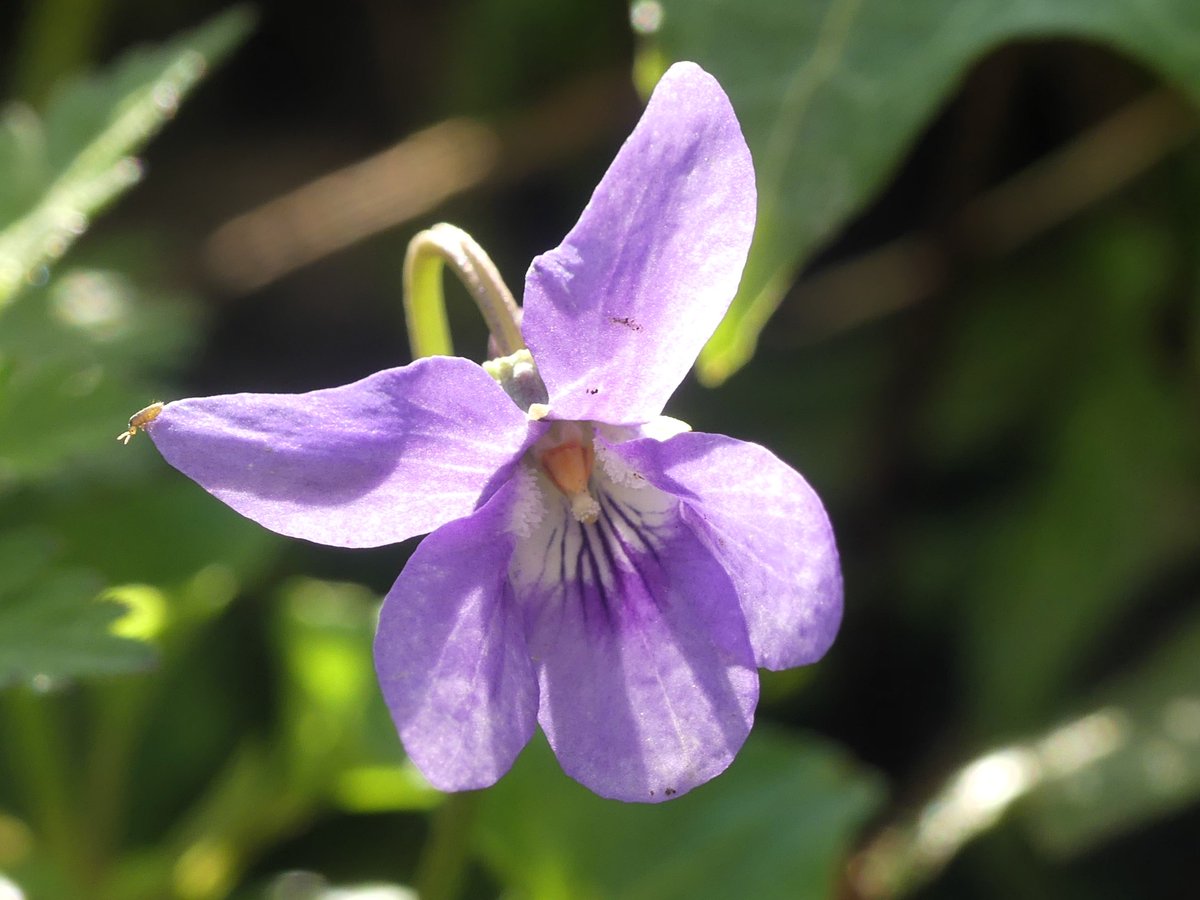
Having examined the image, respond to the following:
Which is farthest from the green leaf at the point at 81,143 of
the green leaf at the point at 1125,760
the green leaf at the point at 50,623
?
the green leaf at the point at 1125,760

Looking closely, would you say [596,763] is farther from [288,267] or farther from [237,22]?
[288,267]

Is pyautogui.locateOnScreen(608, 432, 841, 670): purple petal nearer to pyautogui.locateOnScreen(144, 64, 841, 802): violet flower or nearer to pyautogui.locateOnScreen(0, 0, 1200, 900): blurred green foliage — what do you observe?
pyautogui.locateOnScreen(144, 64, 841, 802): violet flower

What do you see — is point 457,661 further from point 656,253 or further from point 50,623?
point 50,623

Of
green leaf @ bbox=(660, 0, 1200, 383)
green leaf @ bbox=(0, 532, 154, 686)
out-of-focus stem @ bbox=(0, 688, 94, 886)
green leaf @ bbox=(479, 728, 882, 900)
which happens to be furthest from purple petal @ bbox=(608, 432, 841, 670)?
out-of-focus stem @ bbox=(0, 688, 94, 886)

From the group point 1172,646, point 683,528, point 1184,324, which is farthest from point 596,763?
point 1184,324

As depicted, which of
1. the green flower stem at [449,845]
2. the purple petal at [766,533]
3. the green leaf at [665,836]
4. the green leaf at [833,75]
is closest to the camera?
the purple petal at [766,533]

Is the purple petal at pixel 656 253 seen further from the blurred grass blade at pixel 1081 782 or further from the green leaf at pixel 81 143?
the blurred grass blade at pixel 1081 782

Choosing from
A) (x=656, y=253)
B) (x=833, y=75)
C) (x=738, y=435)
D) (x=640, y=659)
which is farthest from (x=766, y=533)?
(x=738, y=435)
